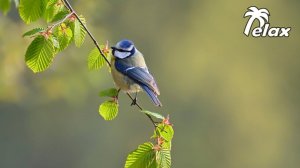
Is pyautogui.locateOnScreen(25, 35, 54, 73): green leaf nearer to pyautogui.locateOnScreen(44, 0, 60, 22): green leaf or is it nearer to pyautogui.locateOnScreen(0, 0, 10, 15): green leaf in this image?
pyautogui.locateOnScreen(44, 0, 60, 22): green leaf

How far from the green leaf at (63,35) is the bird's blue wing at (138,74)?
0.43 meters

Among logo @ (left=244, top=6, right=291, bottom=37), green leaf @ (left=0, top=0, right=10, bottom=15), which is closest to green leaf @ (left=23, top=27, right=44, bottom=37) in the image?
green leaf @ (left=0, top=0, right=10, bottom=15)

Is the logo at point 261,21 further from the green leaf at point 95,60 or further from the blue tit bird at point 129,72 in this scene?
the green leaf at point 95,60

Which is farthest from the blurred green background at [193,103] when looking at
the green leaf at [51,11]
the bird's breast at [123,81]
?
the green leaf at [51,11]

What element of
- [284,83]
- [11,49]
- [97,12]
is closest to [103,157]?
[284,83]

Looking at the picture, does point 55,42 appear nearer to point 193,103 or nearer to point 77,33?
point 77,33

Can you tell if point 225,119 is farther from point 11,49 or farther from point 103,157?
point 11,49

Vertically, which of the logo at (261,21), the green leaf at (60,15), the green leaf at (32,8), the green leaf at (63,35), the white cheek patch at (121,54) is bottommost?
the logo at (261,21)

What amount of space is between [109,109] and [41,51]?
20 centimetres

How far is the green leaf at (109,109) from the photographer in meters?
1.25

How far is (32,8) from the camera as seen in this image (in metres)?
1.08

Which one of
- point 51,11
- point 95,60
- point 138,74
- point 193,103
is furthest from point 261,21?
point 193,103

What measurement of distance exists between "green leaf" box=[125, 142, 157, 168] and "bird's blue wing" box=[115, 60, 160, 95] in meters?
0.50

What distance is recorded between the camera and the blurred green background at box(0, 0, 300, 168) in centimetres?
845
